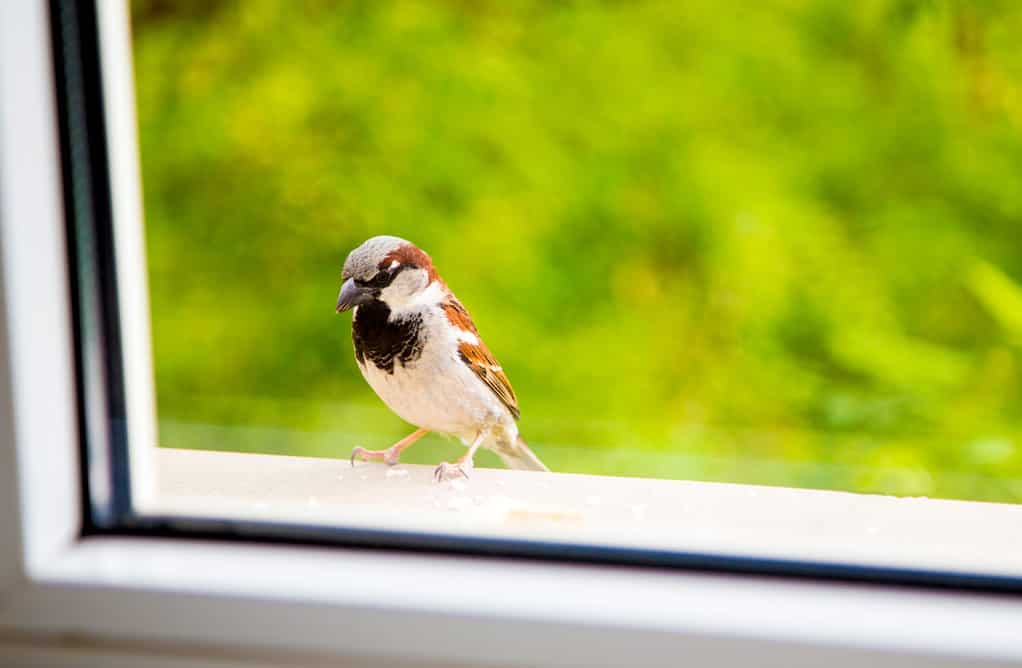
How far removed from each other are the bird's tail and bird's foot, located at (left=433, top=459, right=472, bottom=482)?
3cm

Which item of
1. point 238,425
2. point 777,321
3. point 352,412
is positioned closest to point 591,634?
point 352,412

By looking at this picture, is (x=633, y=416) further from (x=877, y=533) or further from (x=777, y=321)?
(x=877, y=533)

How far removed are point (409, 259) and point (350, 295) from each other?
2.1 inches

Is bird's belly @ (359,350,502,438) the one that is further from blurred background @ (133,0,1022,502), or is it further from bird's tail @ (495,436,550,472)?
blurred background @ (133,0,1022,502)

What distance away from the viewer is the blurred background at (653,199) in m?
1.12

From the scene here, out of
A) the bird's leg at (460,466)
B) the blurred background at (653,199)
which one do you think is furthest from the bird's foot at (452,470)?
the blurred background at (653,199)

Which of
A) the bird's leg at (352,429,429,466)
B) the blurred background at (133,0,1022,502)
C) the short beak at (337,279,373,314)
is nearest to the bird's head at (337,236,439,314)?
the short beak at (337,279,373,314)

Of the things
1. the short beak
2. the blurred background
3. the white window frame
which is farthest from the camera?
the blurred background

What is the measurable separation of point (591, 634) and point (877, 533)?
0.21m

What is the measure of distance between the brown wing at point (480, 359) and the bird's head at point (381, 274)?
48mm

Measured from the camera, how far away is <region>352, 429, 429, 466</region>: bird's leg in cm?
71

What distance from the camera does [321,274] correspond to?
96 centimetres

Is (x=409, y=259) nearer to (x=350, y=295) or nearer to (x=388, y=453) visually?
(x=350, y=295)

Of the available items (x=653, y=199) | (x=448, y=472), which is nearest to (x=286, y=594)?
(x=448, y=472)
